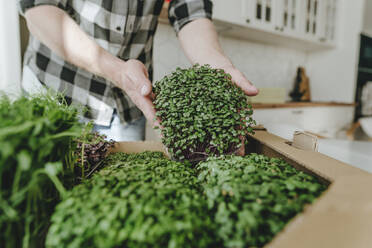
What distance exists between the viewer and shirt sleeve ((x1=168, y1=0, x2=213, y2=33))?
49.2 inches

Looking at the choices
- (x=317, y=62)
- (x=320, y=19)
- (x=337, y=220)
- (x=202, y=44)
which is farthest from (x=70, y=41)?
(x=317, y=62)

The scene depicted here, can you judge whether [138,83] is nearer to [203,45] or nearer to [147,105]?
[147,105]

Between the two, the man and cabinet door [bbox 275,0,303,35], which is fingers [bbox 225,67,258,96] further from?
cabinet door [bbox 275,0,303,35]

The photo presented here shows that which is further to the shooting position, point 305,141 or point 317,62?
point 317,62

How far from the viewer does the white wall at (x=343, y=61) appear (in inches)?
143

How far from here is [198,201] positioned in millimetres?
469

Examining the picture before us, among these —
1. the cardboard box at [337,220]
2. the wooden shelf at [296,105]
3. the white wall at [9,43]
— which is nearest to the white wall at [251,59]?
the wooden shelf at [296,105]

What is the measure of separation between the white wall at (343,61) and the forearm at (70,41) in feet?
13.2

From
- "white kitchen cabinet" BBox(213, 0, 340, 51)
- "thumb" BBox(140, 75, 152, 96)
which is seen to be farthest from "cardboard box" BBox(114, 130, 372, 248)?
"white kitchen cabinet" BBox(213, 0, 340, 51)

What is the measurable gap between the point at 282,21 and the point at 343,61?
1569mm

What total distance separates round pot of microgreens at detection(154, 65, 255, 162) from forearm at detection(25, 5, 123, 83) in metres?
0.28

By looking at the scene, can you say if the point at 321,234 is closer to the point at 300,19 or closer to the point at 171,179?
the point at 171,179

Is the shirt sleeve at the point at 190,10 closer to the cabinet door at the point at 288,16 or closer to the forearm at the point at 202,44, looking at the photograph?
the forearm at the point at 202,44

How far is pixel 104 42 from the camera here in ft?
4.05
